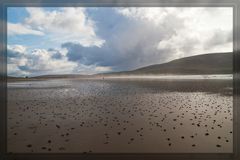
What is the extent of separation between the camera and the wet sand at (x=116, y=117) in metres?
2.51

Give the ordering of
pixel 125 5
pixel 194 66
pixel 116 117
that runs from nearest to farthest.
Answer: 1. pixel 125 5
2. pixel 116 117
3. pixel 194 66

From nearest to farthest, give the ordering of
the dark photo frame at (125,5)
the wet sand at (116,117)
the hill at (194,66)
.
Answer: the dark photo frame at (125,5), the wet sand at (116,117), the hill at (194,66)

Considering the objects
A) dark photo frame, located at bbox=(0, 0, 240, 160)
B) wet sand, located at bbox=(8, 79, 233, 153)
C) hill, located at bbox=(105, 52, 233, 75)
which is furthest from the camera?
hill, located at bbox=(105, 52, 233, 75)

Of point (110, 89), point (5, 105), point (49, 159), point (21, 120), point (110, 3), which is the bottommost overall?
point (49, 159)

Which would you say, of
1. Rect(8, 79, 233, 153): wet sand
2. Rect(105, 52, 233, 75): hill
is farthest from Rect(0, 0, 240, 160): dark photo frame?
Rect(105, 52, 233, 75): hill

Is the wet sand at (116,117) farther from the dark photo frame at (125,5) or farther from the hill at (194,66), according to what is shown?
the hill at (194,66)

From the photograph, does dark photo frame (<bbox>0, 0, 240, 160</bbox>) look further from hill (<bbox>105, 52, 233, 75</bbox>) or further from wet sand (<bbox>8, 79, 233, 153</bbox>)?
hill (<bbox>105, 52, 233, 75</bbox>)

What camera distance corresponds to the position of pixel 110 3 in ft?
7.85

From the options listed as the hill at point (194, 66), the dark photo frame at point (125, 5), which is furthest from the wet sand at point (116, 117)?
the hill at point (194, 66)

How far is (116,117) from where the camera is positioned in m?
2.80

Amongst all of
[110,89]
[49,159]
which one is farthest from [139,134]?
[49,159]

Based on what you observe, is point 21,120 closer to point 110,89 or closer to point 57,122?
point 57,122

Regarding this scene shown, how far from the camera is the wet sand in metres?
2.51

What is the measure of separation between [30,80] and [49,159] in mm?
1248
